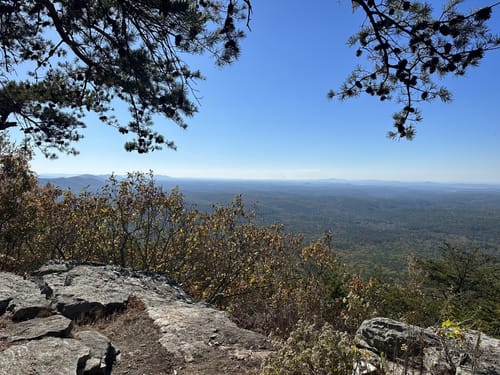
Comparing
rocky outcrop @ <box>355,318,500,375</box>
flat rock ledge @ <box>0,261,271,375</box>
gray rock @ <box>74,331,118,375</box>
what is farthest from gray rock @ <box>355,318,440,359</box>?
gray rock @ <box>74,331,118,375</box>

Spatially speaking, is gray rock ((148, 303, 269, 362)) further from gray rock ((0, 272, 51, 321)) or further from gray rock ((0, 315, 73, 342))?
gray rock ((0, 272, 51, 321))

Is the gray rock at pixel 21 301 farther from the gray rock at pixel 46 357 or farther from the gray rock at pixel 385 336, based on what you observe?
the gray rock at pixel 385 336

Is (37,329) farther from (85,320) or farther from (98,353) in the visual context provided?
(85,320)

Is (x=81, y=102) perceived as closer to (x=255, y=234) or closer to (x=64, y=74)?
(x=64, y=74)

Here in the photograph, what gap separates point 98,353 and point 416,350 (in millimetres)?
3924

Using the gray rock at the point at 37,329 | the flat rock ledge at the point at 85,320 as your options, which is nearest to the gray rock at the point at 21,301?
the flat rock ledge at the point at 85,320

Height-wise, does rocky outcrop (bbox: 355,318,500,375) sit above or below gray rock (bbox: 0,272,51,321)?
above

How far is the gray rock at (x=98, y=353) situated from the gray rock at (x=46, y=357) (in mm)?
102

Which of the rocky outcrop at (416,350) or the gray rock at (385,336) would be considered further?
the gray rock at (385,336)

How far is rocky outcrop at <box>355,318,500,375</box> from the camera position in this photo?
298cm

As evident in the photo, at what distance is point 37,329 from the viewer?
4.26 meters

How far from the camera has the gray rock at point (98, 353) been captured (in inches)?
147

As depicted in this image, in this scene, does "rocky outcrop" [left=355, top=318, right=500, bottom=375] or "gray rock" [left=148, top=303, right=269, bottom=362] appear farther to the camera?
"gray rock" [left=148, top=303, right=269, bottom=362]

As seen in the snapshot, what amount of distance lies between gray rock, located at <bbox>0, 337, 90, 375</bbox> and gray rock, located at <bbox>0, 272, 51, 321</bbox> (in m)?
1.32
